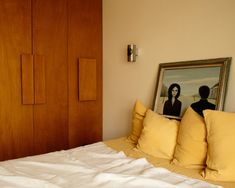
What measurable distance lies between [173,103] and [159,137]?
1.67 feet

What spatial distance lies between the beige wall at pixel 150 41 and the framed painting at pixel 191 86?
69mm

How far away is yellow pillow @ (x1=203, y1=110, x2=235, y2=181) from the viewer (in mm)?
1557

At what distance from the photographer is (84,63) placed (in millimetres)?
3256

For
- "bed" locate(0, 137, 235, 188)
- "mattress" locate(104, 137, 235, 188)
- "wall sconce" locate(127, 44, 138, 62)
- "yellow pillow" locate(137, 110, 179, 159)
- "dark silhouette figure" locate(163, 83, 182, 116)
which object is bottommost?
"mattress" locate(104, 137, 235, 188)

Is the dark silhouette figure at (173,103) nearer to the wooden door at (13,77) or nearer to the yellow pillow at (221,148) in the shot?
the yellow pillow at (221,148)

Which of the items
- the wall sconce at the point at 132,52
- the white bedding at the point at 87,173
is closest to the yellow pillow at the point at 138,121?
the white bedding at the point at 87,173

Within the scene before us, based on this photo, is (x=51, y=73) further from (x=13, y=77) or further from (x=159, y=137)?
(x=159, y=137)

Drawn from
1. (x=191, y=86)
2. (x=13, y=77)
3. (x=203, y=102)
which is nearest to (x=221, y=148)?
(x=203, y=102)

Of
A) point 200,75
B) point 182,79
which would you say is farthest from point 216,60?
point 182,79

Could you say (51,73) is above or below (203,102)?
above

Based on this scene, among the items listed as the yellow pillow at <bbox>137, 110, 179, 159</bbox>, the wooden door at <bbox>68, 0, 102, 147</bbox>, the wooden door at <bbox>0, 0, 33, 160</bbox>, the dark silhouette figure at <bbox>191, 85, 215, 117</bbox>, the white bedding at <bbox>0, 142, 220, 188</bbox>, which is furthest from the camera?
the wooden door at <bbox>68, 0, 102, 147</bbox>

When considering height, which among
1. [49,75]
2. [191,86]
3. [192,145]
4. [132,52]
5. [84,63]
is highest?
[132,52]

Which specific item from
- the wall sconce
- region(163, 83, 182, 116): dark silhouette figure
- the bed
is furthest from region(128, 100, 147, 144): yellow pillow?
the wall sconce

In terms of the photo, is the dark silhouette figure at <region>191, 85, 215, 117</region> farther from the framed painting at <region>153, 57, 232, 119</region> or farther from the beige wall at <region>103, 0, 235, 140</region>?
the beige wall at <region>103, 0, 235, 140</region>
